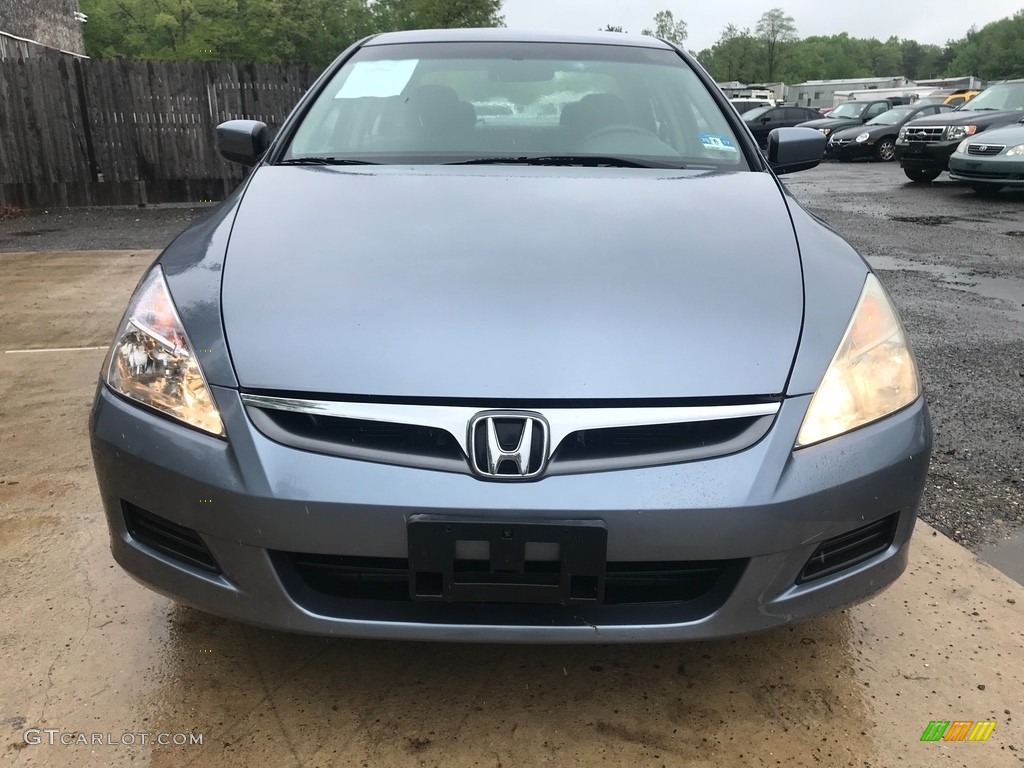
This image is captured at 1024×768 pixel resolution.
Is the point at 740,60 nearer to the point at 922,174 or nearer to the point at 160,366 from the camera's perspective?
the point at 922,174

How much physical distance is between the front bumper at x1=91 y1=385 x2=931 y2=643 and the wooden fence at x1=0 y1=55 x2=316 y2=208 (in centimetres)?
993

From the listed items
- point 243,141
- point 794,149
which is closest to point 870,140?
point 794,149

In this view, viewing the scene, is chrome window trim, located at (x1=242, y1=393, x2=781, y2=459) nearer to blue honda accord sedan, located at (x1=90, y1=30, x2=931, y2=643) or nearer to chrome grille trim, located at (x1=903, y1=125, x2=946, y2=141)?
blue honda accord sedan, located at (x1=90, y1=30, x2=931, y2=643)

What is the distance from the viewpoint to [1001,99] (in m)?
13.6

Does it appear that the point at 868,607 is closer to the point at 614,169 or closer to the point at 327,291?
the point at 614,169

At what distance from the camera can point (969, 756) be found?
1.60 meters

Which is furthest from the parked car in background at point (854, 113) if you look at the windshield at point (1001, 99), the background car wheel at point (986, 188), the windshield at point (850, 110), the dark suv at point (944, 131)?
the background car wheel at point (986, 188)

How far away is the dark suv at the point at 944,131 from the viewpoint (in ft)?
41.1

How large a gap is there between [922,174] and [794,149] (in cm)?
1190

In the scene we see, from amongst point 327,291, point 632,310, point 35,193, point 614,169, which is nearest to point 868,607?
point 632,310

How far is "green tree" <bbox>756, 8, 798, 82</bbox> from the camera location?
76312 millimetres

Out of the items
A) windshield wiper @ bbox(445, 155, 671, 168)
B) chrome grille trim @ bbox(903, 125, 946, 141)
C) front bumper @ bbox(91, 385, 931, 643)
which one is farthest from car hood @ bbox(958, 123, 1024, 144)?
front bumper @ bbox(91, 385, 931, 643)

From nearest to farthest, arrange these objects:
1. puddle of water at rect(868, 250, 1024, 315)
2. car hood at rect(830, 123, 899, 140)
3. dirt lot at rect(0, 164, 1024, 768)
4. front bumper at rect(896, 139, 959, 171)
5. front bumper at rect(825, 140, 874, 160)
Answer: dirt lot at rect(0, 164, 1024, 768), puddle of water at rect(868, 250, 1024, 315), front bumper at rect(896, 139, 959, 171), car hood at rect(830, 123, 899, 140), front bumper at rect(825, 140, 874, 160)

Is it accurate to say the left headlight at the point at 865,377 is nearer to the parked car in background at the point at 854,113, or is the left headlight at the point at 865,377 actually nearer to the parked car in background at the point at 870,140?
the parked car in background at the point at 870,140
